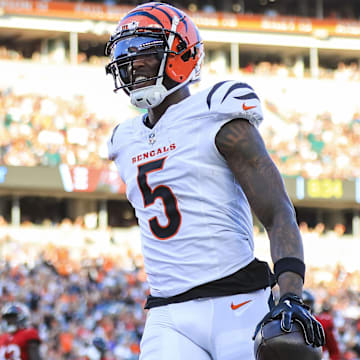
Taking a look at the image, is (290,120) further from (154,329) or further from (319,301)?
(154,329)

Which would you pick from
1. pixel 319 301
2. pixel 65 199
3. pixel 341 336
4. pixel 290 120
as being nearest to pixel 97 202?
pixel 65 199

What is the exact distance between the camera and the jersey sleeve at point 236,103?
3191mm

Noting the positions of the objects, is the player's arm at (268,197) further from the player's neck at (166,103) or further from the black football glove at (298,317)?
the player's neck at (166,103)

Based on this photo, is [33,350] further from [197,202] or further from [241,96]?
[241,96]

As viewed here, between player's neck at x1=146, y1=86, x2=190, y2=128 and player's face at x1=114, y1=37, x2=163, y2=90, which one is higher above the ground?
player's face at x1=114, y1=37, x2=163, y2=90

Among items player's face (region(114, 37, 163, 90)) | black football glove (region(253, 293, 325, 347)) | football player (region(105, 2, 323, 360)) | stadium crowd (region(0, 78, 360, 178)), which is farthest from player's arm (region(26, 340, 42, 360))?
stadium crowd (region(0, 78, 360, 178))

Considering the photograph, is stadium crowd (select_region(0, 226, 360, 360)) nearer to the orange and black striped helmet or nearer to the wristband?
the orange and black striped helmet

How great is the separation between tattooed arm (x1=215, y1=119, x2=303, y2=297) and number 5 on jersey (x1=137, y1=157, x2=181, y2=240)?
260 mm

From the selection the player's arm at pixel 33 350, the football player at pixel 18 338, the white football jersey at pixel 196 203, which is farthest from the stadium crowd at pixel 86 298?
the white football jersey at pixel 196 203

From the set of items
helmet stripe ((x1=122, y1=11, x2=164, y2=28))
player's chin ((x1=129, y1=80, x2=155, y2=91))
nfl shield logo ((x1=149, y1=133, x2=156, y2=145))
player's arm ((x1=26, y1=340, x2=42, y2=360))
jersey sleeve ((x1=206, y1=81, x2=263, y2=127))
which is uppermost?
helmet stripe ((x1=122, y1=11, x2=164, y2=28))

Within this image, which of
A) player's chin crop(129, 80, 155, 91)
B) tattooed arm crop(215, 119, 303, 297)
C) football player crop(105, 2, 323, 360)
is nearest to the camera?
tattooed arm crop(215, 119, 303, 297)

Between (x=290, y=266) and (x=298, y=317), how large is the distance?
22 centimetres

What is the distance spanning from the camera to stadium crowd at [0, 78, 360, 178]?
23469mm

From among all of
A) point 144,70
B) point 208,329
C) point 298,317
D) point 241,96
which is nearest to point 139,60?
point 144,70
